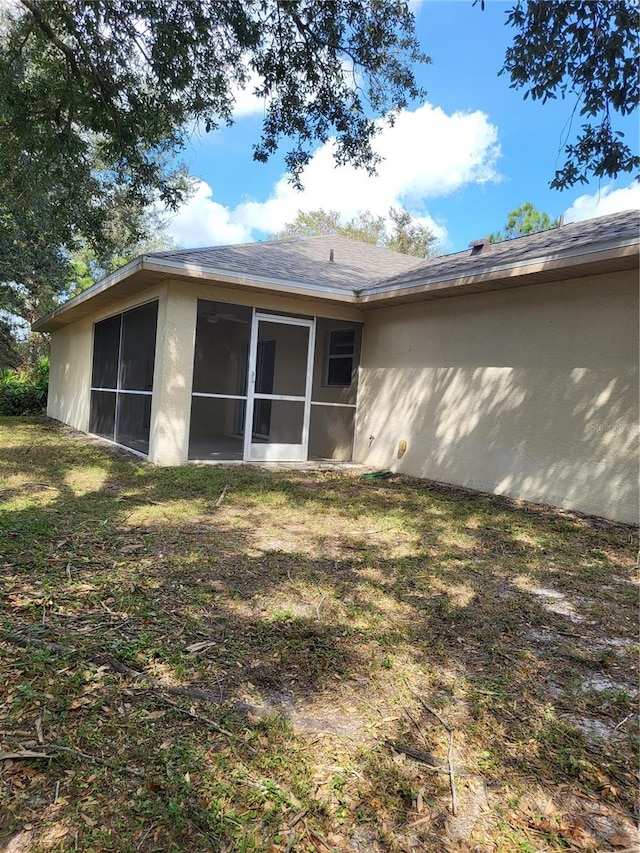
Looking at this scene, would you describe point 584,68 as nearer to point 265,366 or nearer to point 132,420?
point 265,366

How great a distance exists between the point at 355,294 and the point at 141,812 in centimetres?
780

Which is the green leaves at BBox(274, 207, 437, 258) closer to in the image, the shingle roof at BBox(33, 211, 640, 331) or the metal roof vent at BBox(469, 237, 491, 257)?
the shingle roof at BBox(33, 211, 640, 331)

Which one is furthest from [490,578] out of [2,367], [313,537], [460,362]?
[2,367]

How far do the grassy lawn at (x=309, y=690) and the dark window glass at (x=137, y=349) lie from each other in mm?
5514

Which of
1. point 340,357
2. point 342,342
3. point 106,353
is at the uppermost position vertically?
point 342,342

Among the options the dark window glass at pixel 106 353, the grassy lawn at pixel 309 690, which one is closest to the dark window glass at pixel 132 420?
the dark window glass at pixel 106 353

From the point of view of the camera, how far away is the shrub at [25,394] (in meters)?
18.6

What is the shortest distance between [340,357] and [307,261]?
202 cm

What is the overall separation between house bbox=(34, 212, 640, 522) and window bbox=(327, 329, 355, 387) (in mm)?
36

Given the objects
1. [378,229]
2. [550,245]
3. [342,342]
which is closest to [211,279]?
[342,342]

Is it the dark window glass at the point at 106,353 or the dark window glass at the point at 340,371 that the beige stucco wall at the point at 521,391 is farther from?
the dark window glass at the point at 106,353

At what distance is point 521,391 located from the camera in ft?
22.3

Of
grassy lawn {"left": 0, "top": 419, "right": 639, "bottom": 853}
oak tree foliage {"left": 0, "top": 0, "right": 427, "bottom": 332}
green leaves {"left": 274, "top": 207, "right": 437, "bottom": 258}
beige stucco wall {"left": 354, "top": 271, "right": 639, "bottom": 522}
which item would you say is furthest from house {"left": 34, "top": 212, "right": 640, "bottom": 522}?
green leaves {"left": 274, "top": 207, "right": 437, "bottom": 258}

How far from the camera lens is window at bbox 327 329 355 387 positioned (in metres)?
9.74
